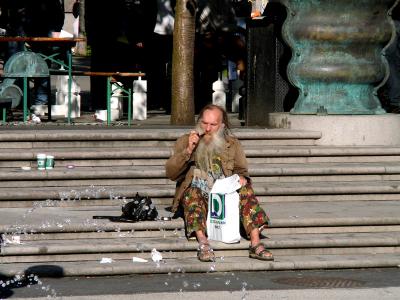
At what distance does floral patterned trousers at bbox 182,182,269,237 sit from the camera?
11.2 m

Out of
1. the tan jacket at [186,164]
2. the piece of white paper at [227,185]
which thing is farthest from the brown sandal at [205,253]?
the tan jacket at [186,164]

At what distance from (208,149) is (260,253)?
1.15 m

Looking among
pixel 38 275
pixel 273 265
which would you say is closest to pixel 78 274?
pixel 38 275

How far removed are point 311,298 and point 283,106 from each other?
24.5 feet

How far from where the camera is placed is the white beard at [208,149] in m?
11.5

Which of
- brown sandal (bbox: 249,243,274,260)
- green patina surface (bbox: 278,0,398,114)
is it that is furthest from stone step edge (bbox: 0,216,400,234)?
green patina surface (bbox: 278,0,398,114)

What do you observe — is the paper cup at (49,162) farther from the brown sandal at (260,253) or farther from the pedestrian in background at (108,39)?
the pedestrian in background at (108,39)

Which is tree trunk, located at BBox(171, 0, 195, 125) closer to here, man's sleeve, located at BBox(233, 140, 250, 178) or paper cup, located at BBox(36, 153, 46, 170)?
paper cup, located at BBox(36, 153, 46, 170)

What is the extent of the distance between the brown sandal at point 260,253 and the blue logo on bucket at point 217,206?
39 cm

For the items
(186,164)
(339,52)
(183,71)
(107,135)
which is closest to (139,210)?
(186,164)

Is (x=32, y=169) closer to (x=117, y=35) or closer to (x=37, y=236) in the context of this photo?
(x=37, y=236)

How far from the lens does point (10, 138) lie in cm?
1416

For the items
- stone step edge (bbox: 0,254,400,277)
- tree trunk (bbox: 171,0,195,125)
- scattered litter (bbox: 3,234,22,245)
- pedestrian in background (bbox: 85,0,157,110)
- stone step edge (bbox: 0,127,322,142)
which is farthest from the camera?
pedestrian in background (bbox: 85,0,157,110)

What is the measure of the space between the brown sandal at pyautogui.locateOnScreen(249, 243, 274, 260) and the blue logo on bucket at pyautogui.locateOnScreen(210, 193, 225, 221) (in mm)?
387
